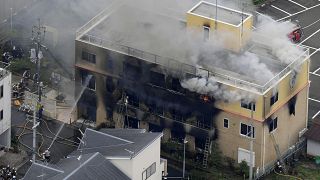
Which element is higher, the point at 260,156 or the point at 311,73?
the point at 311,73

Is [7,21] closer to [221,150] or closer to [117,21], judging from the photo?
[117,21]

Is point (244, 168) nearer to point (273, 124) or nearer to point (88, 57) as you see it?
point (273, 124)

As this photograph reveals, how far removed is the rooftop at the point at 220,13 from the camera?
213 ft

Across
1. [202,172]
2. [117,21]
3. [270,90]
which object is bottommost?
[202,172]

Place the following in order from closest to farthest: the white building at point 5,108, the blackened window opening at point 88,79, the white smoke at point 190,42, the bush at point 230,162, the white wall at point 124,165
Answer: the white wall at point 124,165, the white building at point 5,108, the white smoke at point 190,42, the bush at point 230,162, the blackened window opening at point 88,79

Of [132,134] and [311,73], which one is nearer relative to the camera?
[132,134]

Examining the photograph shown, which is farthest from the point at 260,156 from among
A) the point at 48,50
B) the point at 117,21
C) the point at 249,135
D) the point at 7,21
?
the point at 7,21

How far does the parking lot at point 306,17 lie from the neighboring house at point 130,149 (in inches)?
692

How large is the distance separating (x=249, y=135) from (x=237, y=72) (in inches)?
135

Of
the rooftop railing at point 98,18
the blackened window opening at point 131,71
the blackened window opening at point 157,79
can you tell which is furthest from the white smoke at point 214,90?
the rooftop railing at point 98,18

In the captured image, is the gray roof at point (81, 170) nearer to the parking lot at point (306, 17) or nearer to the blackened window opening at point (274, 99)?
the blackened window opening at point (274, 99)

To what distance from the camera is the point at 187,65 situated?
6372 centimetres

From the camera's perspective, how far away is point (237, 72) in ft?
209

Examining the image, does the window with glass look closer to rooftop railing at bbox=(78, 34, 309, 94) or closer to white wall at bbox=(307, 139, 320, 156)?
rooftop railing at bbox=(78, 34, 309, 94)
